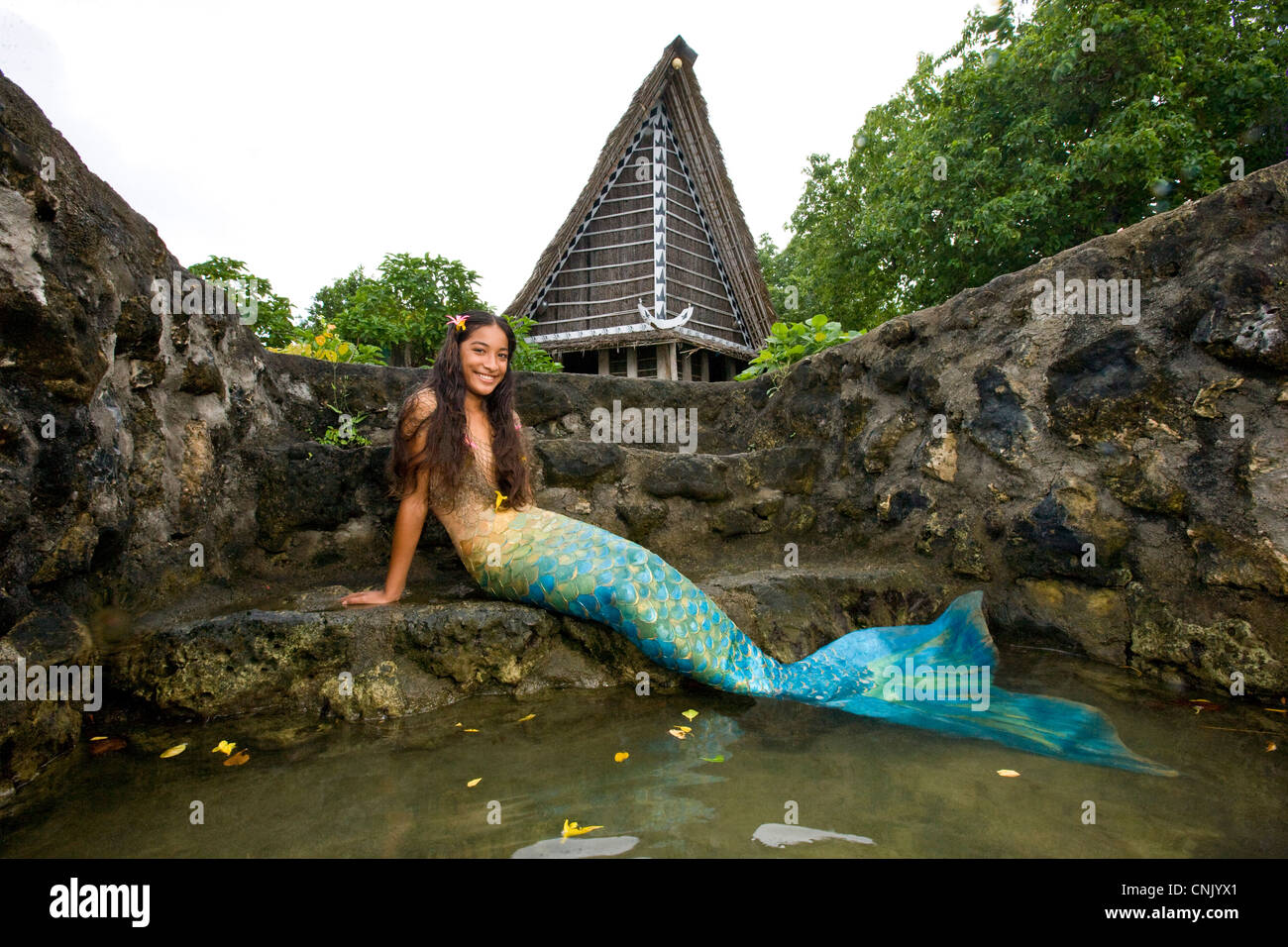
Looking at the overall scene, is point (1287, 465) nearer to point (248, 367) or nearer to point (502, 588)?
point (502, 588)

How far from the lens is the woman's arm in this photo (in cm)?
243

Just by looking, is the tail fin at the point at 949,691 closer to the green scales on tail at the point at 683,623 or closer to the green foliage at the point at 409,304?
the green scales on tail at the point at 683,623

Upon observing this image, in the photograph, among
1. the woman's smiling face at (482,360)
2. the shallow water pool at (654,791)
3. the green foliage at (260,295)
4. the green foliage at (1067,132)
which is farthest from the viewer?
the green foliage at (1067,132)

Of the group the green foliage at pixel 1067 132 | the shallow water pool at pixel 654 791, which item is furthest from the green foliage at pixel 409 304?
the green foliage at pixel 1067 132

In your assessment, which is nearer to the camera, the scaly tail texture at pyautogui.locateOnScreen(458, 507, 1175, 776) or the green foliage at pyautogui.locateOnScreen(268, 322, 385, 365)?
the scaly tail texture at pyautogui.locateOnScreen(458, 507, 1175, 776)

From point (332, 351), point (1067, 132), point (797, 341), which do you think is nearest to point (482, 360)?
point (332, 351)

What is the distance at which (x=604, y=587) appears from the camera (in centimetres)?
235

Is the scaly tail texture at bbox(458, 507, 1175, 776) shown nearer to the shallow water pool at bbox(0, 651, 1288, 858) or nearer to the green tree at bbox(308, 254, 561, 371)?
the shallow water pool at bbox(0, 651, 1288, 858)

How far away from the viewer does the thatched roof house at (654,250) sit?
32.9 ft

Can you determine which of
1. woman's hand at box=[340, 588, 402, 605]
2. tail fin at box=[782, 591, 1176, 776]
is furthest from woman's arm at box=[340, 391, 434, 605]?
tail fin at box=[782, 591, 1176, 776]

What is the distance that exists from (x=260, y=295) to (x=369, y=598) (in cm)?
546

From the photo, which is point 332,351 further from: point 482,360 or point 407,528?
point 407,528

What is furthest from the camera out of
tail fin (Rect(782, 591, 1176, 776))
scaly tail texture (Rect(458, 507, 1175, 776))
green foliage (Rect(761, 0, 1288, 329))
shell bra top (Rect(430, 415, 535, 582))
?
green foliage (Rect(761, 0, 1288, 329))

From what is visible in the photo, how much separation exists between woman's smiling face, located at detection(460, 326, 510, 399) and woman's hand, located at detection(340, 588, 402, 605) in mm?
892
